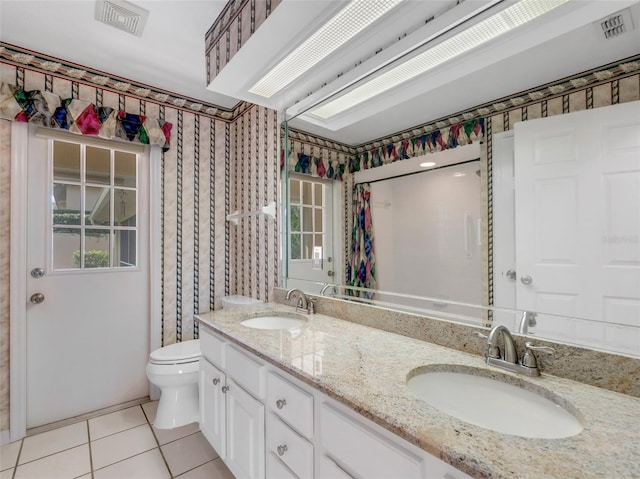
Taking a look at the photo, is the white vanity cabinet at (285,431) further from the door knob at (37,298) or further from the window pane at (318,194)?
the door knob at (37,298)

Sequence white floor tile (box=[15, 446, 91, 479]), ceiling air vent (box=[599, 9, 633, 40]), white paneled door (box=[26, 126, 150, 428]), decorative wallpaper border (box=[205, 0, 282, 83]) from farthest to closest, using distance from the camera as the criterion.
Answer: white paneled door (box=[26, 126, 150, 428])
white floor tile (box=[15, 446, 91, 479])
decorative wallpaper border (box=[205, 0, 282, 83])
ceiling air vent (box=[599, 9, 633, 40])

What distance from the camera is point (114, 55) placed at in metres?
1.92

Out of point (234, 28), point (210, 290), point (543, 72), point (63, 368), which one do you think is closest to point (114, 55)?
point (234, 28)

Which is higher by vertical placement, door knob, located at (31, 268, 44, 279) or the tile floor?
door knob, located at (31, 268, 44, 279)

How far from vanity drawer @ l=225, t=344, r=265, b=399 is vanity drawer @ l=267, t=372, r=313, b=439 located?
5 cm

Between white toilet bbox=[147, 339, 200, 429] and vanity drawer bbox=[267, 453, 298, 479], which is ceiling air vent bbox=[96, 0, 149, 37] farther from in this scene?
vanity drawer bbox=[267, 453, 298, 479]

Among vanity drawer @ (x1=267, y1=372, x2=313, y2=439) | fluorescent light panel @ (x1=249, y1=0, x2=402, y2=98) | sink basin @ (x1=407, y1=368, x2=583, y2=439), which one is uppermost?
fluorescent light panel @ (x1=249, y1=0, x2=402, y2=98)

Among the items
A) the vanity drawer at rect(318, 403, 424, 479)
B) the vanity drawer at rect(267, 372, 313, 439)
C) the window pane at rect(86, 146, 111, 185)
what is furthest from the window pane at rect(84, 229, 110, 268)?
the vanity drawer at rect(318, 403, 424, 479)

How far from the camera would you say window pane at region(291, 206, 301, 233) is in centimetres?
200

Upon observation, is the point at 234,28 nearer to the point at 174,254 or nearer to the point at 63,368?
the point at 174,254

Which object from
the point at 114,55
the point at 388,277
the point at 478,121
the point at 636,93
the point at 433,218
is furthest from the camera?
the point at 114,55

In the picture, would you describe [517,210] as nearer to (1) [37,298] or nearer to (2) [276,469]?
(2) [276,469]

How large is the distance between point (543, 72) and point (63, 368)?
2.96 metres

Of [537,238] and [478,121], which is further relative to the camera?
[478,121]
